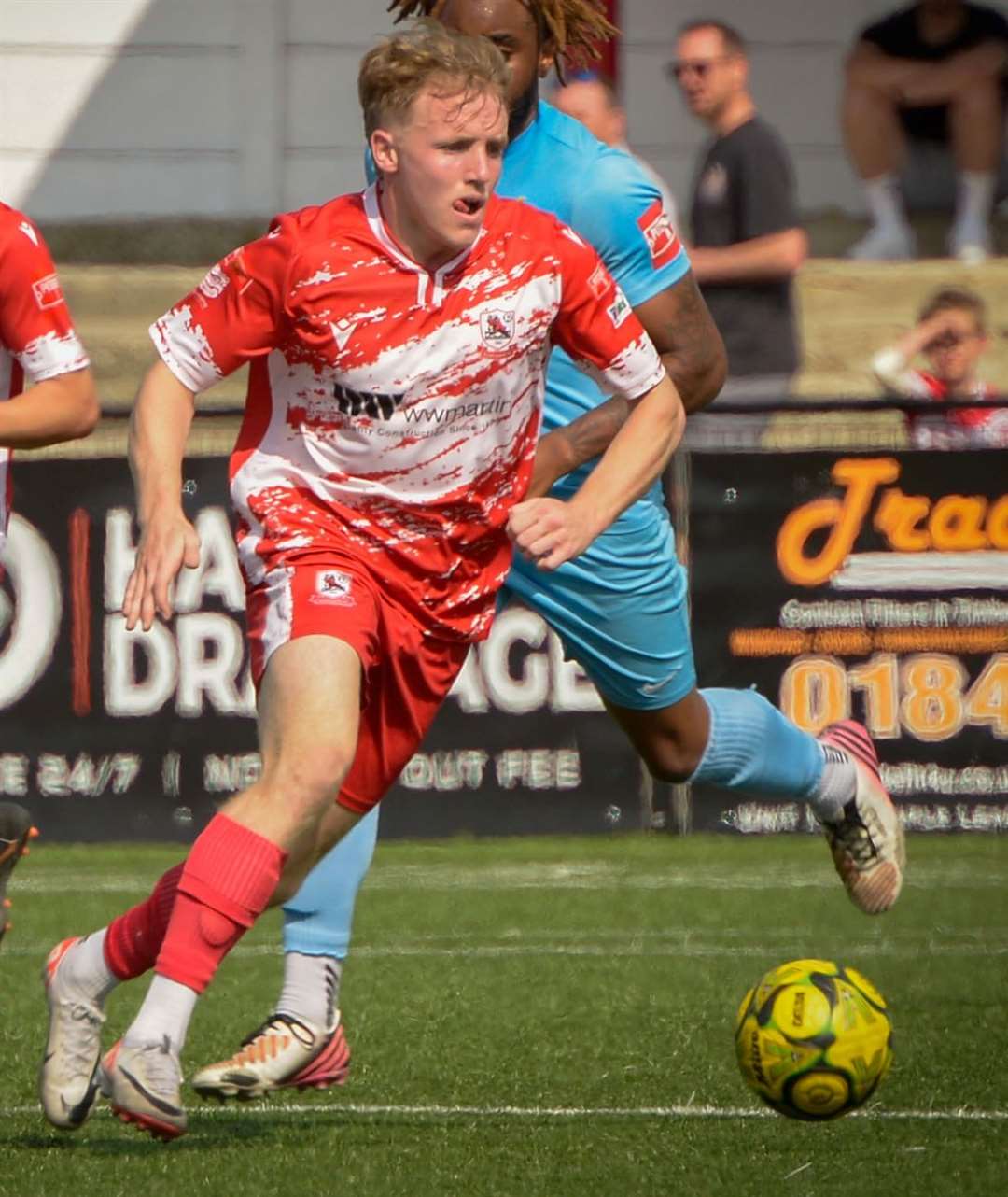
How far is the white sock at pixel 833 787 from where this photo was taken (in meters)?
6.59

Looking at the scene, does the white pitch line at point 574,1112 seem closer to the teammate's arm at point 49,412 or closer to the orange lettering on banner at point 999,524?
the teammate's arm at point 49,412

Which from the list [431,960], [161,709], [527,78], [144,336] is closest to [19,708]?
[161,709]

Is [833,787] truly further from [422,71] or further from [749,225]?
[749,225]

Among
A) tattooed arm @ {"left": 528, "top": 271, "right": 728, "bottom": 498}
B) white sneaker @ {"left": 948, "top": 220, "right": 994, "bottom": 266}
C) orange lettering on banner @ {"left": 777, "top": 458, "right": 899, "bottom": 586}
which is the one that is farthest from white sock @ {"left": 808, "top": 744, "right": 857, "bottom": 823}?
white sneaker @ {"left": 948, "top": 220, "right": 994, "bottom": 266}

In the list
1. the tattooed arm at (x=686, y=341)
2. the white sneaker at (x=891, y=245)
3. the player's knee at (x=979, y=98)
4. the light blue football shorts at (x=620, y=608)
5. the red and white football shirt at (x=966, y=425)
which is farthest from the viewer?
the white sneaker at (x=891, y=245)

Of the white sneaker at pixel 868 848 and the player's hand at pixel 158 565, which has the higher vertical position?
the player's hand at pixel 158 565

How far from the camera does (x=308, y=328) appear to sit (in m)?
5.09

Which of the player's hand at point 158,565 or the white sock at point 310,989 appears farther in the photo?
the white sock at point 310,989

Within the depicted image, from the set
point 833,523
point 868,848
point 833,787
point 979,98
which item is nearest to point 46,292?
point 833,787

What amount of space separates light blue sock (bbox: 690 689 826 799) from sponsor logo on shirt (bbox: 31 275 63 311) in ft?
6.68

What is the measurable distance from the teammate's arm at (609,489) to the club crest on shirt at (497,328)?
0.32 m

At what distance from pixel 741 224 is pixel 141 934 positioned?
21.1 feet

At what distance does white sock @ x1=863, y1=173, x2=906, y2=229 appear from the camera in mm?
13805

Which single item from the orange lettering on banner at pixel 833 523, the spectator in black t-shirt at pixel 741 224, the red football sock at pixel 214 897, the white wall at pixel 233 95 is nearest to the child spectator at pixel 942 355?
the orange lettering on banner at pixel 833 523
